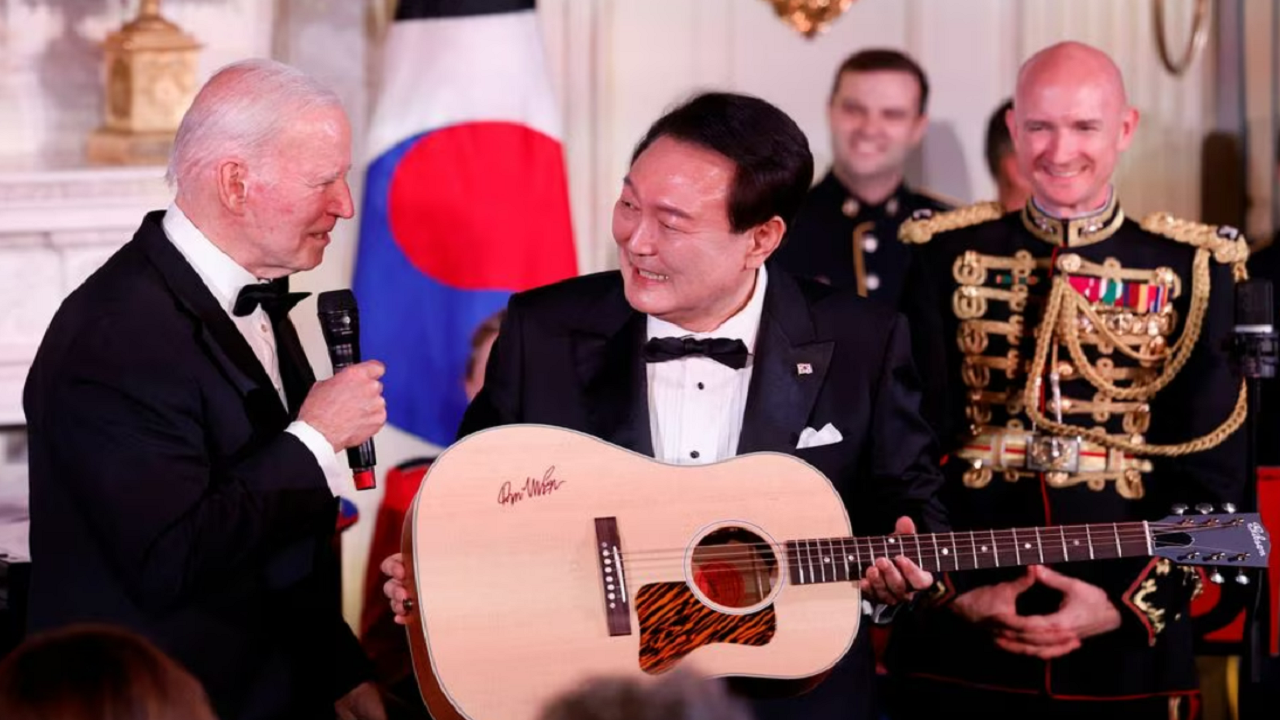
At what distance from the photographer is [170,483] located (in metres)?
2.57

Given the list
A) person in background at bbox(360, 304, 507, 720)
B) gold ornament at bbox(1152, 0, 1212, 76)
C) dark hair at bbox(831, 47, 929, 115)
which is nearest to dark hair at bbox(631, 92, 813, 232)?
person in background at bbox(360, 304, 507, 720)

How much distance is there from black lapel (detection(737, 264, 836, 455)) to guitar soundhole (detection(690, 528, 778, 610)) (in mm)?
167

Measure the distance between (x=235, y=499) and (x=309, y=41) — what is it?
9.40 ft

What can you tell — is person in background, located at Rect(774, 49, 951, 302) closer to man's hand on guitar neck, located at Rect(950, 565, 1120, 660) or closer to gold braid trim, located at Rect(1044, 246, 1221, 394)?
gold braid trim, located at Rect(1044, 246, 1221, 394)

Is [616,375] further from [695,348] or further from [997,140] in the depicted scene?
[997,140]

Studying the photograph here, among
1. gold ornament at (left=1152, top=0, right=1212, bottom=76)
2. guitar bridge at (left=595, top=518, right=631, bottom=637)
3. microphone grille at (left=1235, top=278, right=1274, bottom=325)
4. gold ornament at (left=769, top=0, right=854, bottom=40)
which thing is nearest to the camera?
guitar bridge at (left=595, top=518, right=631, bottom=637)

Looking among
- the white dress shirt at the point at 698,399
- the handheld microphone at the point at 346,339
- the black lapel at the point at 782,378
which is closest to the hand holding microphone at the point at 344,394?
the handheld microphone at the point at 346,339

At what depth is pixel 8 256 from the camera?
185 inches

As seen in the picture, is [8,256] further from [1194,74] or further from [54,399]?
[1194,74]

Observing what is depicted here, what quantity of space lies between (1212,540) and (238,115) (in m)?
1.75

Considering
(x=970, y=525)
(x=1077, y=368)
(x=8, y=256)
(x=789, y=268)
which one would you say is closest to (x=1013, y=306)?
(x=1077, y=368)

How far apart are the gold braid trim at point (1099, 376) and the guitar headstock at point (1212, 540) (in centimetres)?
75

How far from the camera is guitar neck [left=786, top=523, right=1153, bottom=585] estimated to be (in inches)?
111

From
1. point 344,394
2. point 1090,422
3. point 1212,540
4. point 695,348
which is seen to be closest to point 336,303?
point 344,394
